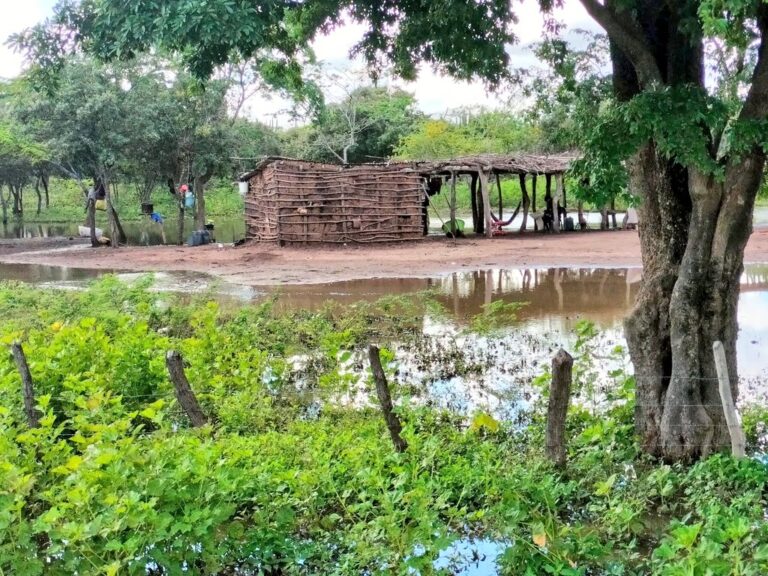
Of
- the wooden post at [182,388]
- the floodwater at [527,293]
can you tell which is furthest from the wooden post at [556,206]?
the wooden post at [182,388]

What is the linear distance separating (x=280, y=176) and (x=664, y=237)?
18.3m

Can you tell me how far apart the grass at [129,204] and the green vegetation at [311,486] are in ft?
131

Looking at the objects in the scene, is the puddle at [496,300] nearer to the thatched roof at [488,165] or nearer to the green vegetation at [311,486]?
the green vegetation at [311,486]

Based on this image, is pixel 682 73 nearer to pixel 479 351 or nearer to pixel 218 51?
pixel 218 51

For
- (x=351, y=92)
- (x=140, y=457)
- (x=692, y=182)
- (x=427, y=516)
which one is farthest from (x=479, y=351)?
(x=351, y=92)

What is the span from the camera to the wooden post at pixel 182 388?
17.2 feet

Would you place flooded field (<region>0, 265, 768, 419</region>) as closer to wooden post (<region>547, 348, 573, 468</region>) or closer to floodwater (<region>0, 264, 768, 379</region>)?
floodwater (<region>0, 264, 768, 379</region>)

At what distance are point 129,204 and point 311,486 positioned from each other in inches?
1869

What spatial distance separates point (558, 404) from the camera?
486 cm

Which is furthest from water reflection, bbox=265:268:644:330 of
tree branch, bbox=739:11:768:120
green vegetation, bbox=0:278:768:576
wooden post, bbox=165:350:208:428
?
wooden post, bbox=165:350:208:428

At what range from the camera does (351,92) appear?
36.5 metres

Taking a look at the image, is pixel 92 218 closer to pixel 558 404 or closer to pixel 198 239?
pixel 198 239

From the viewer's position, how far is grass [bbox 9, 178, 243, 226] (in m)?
46.9

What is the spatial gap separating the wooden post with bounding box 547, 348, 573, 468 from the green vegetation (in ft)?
0.58
